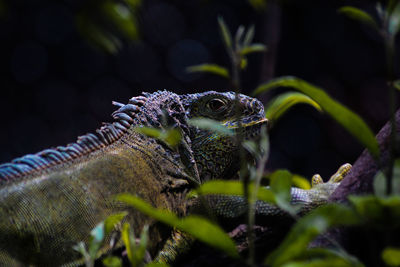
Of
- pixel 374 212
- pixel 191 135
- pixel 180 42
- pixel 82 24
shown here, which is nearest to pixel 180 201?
pixel 191 135

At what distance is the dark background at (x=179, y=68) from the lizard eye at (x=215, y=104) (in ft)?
9.75

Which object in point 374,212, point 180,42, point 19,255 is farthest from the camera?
point 180,42

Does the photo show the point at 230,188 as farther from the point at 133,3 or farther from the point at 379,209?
the point at 133,3

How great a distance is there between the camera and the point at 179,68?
20.2 feet

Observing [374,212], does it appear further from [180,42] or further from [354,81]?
[354,81]

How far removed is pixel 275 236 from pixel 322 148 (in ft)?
17.1

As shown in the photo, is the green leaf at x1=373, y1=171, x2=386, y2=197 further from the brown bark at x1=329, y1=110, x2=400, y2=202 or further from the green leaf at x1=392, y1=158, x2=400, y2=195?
the brown bark at x1=329, y1=110, x2=400, y2=202

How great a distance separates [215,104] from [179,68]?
363 centimetres

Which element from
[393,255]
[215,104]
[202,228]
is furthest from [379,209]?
[215,104]

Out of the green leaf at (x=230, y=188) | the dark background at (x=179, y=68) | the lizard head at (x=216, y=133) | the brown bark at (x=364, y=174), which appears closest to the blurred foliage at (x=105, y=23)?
the green leaf at (x=230, y=188)

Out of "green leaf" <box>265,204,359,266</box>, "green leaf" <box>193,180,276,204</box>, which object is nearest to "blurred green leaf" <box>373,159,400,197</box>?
"green leaf" <box>265,204,359,266</box>

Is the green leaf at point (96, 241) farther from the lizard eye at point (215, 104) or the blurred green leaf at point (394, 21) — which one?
the lizard eye at point (215, 104)

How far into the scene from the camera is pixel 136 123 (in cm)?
253

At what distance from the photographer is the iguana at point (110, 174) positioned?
1.78m
